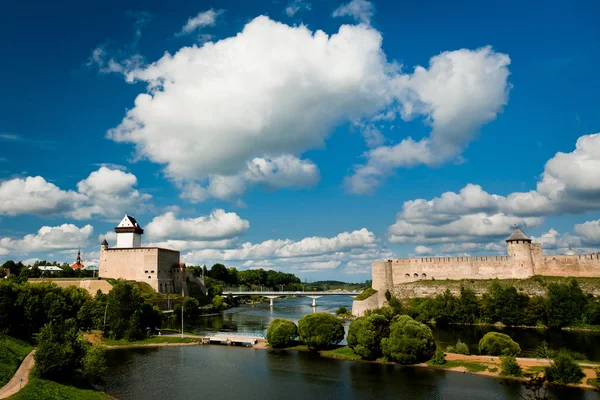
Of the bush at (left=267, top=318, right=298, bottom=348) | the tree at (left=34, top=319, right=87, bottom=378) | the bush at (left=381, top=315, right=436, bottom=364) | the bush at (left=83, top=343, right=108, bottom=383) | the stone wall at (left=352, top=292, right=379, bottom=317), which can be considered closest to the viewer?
the tree at (left=34, top=319, right=87, bottom=378)

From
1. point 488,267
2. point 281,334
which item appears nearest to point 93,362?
point 281,334

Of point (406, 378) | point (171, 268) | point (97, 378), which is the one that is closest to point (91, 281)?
point (171, 268)

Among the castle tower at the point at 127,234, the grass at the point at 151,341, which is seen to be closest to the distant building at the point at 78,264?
the castle tower at the point at 127,234

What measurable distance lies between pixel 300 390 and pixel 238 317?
146 ft

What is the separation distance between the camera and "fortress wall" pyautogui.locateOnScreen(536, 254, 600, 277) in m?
54.3

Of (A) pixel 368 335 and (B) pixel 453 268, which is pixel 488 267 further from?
(A) pixel 368 335

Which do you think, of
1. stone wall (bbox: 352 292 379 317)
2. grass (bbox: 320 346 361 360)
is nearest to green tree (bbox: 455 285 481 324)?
stone wall (bbox: 352 292 379 317)

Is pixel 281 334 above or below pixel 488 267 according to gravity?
below

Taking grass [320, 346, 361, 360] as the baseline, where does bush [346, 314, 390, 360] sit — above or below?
above

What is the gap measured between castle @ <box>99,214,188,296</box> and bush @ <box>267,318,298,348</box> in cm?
4525

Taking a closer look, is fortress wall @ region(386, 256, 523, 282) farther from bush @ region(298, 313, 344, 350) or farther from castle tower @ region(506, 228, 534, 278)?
bush @ region(298, 313, 344, 350)

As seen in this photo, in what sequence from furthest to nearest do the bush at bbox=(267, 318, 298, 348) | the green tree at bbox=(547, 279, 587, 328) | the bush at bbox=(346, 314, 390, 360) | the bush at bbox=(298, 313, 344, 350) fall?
the green tree at bbox=(547, 279, 587, 328) → the bush at bbox=(267, 318, 298, 348) → the bush at bbox=(298, 313, 344, 350) → the bush at bbox=(346, 314, 390, 360)

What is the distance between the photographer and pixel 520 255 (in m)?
58.8

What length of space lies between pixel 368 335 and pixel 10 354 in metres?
26.9
